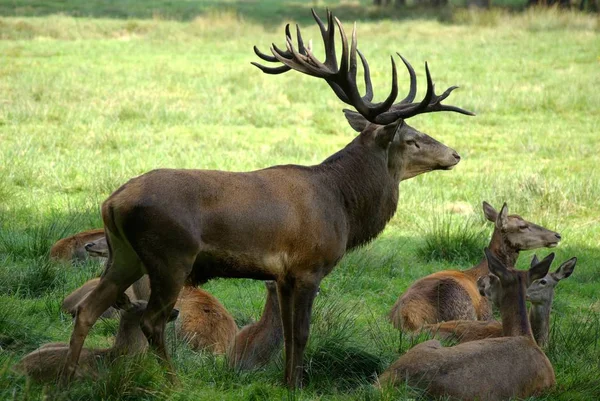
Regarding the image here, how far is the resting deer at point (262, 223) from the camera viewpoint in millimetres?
5738

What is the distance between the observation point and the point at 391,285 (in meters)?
9.36

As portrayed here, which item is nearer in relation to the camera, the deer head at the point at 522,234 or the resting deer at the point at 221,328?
the resting deer at the point at 221,328

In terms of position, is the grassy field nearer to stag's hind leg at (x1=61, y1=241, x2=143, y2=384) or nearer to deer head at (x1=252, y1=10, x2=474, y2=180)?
stag's hind leg at (x1=61, y1=241, x2=143, y2=384)

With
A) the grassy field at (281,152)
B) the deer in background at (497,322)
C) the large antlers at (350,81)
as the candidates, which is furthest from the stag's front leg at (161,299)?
the deer in background at (497,322)

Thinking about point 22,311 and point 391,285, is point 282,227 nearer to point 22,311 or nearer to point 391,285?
point 22,311

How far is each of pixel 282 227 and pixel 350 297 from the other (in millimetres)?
2807

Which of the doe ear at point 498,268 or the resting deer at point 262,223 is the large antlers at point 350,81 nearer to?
the resting deer at point 262,223

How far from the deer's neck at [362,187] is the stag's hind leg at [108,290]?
1465mm

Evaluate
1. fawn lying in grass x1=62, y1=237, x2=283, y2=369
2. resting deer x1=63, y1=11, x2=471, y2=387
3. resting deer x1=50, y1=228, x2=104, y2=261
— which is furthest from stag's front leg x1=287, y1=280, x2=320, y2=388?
resting deer x1=50, y1=228, x2=104, y2=261

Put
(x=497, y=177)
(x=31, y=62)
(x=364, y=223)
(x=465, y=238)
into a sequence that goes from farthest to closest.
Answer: (x=31, y=62), (x=497, y=177), (x=465, y=238), (x=364, y=223)

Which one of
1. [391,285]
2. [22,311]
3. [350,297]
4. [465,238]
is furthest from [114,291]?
[465,238]

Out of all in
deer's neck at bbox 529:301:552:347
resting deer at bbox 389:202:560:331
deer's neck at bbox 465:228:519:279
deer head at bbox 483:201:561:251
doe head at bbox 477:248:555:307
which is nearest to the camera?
doe head at bbox 477:248:555:307

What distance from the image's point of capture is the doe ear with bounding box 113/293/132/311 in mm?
6133

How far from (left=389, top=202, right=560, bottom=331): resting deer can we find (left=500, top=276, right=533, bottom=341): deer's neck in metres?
0.77
